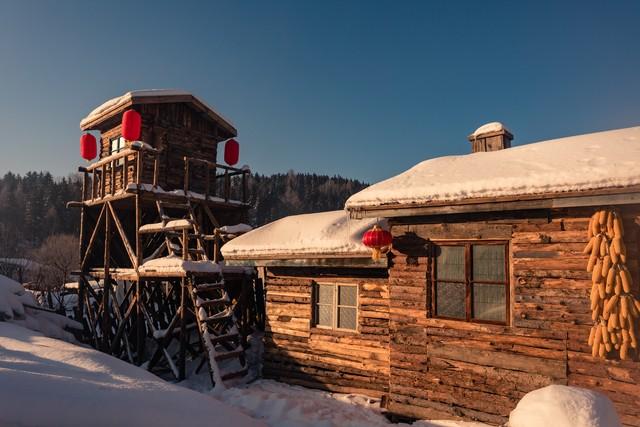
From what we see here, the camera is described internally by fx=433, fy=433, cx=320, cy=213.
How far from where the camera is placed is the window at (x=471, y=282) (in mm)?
7535

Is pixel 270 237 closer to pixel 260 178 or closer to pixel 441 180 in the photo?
pixel 441 180

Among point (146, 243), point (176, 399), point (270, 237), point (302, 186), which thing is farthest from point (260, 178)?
point (176, 399)

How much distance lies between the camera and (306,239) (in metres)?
10.6

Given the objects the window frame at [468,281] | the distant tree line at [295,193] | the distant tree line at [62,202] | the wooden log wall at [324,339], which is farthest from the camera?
the distant tree line at [295,193]

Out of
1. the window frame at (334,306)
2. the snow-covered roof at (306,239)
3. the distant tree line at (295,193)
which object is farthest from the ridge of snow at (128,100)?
the distant tree line at (295,193)

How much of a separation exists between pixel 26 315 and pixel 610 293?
14.7 m

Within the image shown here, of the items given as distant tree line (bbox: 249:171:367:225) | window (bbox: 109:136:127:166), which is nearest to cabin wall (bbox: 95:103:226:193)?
window (bbox: 109:136:127:166)

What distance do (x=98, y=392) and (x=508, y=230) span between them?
6459 millimetres

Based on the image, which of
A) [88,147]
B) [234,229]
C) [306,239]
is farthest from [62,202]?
[306,239]

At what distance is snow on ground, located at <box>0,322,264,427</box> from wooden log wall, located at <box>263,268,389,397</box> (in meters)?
5.25

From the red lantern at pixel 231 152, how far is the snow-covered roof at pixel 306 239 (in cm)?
774

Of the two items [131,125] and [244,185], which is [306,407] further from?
[131,125]

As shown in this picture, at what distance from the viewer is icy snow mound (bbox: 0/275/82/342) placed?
12125 mm

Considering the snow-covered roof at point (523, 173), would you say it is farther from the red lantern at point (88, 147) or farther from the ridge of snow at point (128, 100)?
the red lantern at point (88, 147)
